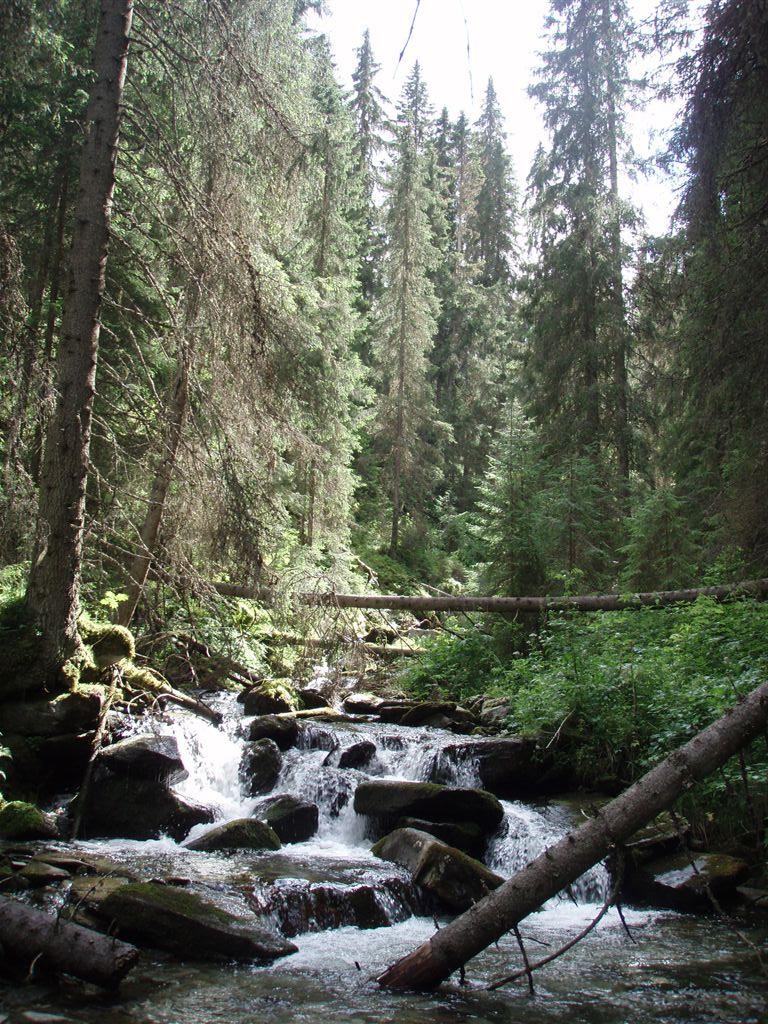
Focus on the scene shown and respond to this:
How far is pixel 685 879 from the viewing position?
22.0 feet

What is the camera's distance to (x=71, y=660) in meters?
8.31

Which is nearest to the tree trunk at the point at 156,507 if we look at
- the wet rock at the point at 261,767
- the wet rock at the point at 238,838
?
the wet rock at the point at 261,767

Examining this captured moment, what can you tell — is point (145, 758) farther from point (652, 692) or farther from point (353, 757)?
point (652, 692)

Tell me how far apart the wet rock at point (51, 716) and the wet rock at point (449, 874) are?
3.88 meters

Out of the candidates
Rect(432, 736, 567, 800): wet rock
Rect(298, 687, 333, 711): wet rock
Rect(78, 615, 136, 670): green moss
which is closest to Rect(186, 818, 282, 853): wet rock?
Rect(78, 615, 136, 670): green moss

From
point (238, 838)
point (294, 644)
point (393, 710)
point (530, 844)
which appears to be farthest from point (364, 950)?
point (294, 644)

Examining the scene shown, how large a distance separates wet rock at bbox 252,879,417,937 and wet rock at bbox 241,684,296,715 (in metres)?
5.12

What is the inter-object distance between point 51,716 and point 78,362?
151 inches

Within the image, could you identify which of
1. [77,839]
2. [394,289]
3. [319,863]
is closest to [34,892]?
[77,839]

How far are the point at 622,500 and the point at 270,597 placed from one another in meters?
11.3

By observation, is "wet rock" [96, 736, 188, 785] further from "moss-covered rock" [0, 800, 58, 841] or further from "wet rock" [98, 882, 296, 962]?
"wet rock" [98, 882, 296, 962]

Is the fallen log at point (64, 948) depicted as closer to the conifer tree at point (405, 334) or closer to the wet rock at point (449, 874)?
the wet rock at point (449, 874)

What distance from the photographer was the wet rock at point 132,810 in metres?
7.96

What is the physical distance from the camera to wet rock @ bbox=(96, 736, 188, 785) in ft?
27.2
